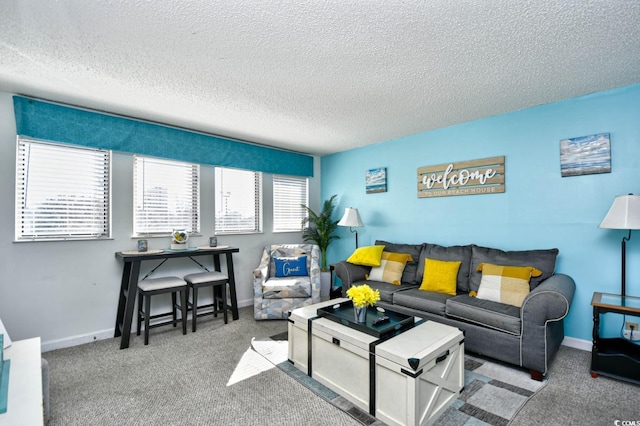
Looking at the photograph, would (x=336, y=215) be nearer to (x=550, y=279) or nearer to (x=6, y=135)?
(x=550, y=279)

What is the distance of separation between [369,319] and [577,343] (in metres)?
2.12

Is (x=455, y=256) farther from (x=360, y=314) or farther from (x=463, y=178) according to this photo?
(x=360, y=314)

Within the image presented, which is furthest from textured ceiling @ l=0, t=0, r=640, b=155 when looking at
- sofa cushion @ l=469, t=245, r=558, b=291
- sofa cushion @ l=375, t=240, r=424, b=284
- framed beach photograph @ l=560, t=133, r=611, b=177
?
sofa cushion @ l=375, t=240, r=424, b=284

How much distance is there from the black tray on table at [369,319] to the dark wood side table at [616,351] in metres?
1.42

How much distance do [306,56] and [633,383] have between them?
11.0 ft

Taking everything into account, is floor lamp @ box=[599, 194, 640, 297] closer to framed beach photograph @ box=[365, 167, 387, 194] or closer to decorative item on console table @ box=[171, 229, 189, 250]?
framed beach photograph @ box=[365, 167, 387, 194]

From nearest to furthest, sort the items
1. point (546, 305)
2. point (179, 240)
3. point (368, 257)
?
point (546, 305)
point (179, 240)
point (368, 257)

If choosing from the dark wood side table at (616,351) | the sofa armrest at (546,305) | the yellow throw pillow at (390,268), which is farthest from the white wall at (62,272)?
the dark wood side table at (616,351)

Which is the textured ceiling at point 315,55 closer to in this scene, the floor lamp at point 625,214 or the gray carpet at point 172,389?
the floor lamp at point 625,214

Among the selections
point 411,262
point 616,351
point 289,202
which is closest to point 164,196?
point 289,202

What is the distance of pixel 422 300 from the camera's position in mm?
2990

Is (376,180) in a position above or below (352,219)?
above

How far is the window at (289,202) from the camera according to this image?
491 cm

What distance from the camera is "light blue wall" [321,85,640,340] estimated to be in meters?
2.66
